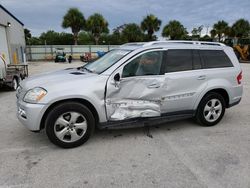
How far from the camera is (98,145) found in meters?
3.81

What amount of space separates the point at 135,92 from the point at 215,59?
6.52ft

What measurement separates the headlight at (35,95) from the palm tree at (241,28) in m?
47.9

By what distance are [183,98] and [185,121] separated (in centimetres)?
95

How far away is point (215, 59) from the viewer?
4.65 m

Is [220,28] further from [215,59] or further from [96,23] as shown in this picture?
[215,59]

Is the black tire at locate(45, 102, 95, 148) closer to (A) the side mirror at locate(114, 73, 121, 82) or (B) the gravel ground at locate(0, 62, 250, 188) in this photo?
(B) the gravel ground at locate(0, 62, 250, 188)

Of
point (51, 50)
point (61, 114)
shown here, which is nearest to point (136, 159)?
point (61, 114)

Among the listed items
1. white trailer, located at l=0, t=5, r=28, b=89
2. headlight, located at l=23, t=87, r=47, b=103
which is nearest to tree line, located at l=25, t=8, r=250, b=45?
white trailer, located at l=0, t=5, r=28, b=89

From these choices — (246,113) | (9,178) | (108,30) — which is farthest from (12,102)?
(108,30)

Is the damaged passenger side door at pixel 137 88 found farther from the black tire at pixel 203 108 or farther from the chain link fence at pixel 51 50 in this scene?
the chain link fence at pixel 51 50

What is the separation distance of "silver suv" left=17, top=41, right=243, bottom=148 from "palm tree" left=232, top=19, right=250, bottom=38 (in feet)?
148

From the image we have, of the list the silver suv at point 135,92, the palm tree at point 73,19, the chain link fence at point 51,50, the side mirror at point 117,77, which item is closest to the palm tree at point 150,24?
the chain link fence at point 51,50

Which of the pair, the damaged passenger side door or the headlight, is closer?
the headlight

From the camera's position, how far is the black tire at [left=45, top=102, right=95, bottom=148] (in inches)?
135
